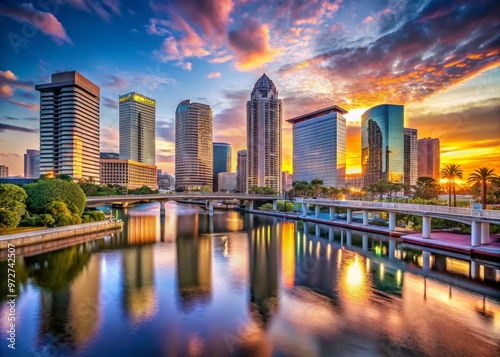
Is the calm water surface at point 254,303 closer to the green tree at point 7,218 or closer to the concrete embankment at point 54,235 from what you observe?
the concrete embankment at point 54,235

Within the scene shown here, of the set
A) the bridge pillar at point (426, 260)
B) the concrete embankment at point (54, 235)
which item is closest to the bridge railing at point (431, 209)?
the bridge pillar at point (426, 260)

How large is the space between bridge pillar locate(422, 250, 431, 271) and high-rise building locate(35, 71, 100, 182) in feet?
580

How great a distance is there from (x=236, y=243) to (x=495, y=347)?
41.8 metres

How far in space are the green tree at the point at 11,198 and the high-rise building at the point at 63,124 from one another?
5203 inches

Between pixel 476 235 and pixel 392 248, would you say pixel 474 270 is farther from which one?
pixel 392 248

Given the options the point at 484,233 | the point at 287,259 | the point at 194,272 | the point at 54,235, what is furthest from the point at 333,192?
the point at 54,235

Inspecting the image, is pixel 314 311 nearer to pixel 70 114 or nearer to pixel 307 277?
pixel 307 277

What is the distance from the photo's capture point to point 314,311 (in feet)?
78.6

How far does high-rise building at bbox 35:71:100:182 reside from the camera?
543ft

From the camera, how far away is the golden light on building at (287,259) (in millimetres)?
32406

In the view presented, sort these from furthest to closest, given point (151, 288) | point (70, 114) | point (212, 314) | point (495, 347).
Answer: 1. point (70, 114)
2. point (151, 288)
3. point (212, 314)
4. point (495, 347)

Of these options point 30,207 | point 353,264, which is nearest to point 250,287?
point 353,264

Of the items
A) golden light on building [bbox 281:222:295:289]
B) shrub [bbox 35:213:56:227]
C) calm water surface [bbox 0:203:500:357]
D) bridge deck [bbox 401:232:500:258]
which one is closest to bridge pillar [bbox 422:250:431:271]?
calm water surface [bbox 0:203:500:357]

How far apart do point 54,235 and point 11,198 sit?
30.5 ft
